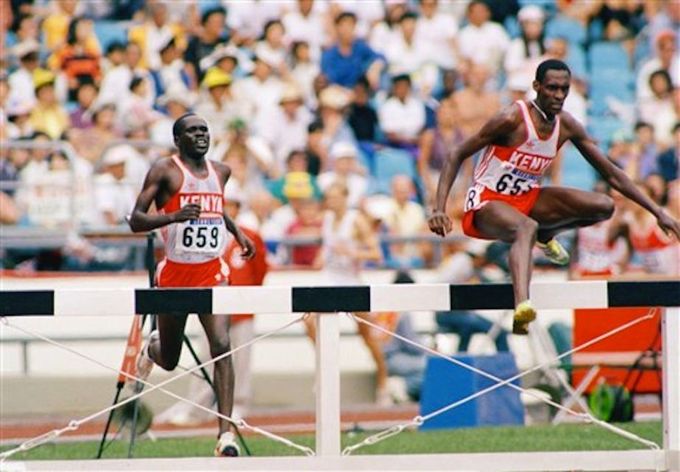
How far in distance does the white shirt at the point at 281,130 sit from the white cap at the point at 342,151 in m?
0.34

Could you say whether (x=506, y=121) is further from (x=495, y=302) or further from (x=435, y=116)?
(x=435, y=116)

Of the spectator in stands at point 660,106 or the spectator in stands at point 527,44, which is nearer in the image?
the spectator in stands at point 660,106

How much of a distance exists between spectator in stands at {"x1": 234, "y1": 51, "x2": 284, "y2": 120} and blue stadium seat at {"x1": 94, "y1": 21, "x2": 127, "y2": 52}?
1.47 metres

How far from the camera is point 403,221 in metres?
20.0

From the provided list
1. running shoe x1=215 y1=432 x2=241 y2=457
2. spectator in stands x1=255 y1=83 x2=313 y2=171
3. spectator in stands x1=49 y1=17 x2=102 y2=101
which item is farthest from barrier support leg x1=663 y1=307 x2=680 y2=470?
spectator in stands x1=49 y1=17 x2=102 y2=101

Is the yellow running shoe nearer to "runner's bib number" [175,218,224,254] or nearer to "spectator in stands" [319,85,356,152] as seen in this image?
"runner's bib number" [175,218,224,254]

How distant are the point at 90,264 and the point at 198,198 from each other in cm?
714

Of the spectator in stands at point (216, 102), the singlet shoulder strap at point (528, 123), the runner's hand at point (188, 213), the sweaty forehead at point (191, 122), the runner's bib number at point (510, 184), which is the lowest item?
the runner's hand at point (188, 213)

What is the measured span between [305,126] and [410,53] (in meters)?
2.13

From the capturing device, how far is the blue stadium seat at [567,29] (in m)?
23.2

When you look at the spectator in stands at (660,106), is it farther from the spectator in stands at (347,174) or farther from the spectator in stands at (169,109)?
the spectator in stands at (169,109)

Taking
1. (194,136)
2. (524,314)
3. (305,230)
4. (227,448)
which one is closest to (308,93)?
(305,230)

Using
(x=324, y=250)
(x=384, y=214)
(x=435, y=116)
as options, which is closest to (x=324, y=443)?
(x=324, y=250)

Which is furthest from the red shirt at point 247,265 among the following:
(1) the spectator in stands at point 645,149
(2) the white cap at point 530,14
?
(2) the white cap at point 530,14
